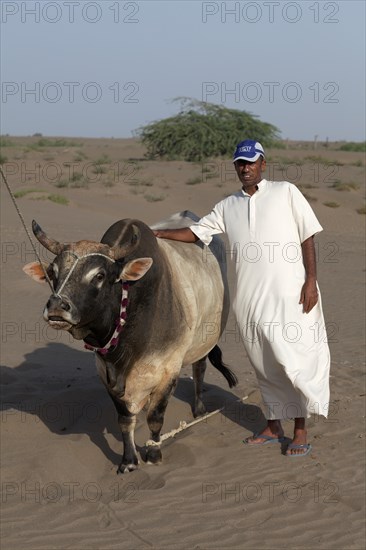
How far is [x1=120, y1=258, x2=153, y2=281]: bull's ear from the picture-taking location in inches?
229

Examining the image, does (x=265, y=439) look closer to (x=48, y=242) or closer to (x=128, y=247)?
(x=128, y=247)

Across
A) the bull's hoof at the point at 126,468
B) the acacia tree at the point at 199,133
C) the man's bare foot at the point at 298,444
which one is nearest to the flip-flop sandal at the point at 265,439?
the man's bare foot at the point at 298,444

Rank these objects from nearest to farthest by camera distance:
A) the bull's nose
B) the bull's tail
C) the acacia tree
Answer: the bull's nose
the bull's tail
the acacia tree

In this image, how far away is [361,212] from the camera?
23844 mm

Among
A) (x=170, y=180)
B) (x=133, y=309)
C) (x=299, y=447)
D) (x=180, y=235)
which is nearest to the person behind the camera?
(x=133, y=309)

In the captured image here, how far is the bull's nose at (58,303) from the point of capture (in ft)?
17.3

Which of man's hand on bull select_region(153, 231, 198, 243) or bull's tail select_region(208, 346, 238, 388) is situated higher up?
man's hand on bull select_region(153, 231, 198, 243)

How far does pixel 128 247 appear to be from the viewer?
5793 millimetres

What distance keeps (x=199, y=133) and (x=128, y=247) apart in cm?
3335

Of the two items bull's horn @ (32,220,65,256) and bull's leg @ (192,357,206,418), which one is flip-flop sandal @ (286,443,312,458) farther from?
bull's horn @ (32,220,65,256)

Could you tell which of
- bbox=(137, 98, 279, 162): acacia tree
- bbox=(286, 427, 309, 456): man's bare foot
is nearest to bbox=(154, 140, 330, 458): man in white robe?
bbox=(286, 427, 309, 456): man's bare foot

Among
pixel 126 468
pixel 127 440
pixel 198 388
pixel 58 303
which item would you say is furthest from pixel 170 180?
pixel 58 303

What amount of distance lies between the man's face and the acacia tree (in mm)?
31728

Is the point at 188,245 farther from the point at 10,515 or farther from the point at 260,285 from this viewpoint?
the point at 10,515
